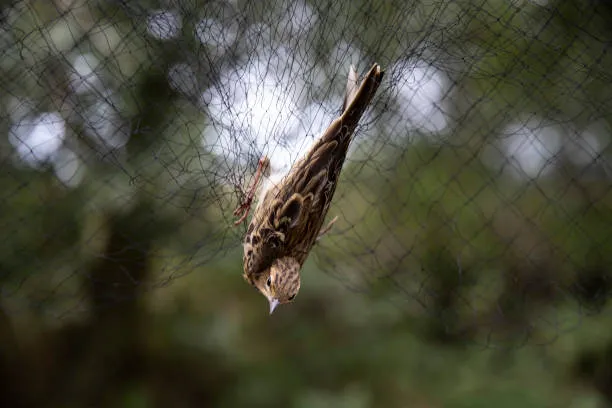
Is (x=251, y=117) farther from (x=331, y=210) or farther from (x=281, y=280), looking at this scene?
(x=331, y=210)

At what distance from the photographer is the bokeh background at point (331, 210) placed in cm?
144

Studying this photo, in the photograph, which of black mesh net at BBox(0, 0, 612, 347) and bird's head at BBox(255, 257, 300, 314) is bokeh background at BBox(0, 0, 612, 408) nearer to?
black mesh net at BBox(0, 0, 612, 347)

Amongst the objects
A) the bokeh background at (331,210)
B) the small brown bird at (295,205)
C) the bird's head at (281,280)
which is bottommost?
the bird's head at (281,280)

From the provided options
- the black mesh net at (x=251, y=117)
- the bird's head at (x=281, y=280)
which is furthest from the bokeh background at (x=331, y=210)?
the bird's head at (x=281, y=280)

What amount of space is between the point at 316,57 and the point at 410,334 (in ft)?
6.88

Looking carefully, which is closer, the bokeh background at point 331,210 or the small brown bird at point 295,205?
the small brown bird at point 295,205

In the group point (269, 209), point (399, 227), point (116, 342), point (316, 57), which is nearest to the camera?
point (269, 209)

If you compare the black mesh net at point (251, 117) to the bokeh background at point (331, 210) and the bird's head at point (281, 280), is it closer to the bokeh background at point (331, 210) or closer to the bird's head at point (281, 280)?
the bokeh background at point (331, 210)

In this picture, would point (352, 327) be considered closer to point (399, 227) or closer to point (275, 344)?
point (275, 344)

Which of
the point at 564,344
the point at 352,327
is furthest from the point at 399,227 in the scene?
the point at 564,344

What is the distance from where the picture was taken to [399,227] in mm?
2867

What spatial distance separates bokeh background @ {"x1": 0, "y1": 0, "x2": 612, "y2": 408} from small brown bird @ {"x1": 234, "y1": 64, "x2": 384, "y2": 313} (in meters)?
0.09

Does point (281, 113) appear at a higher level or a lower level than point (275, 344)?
lower

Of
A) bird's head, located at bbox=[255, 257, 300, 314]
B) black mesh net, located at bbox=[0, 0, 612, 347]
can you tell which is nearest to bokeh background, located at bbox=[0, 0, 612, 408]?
black mesh net, located at bbox=[0, 0, 612, 347]
